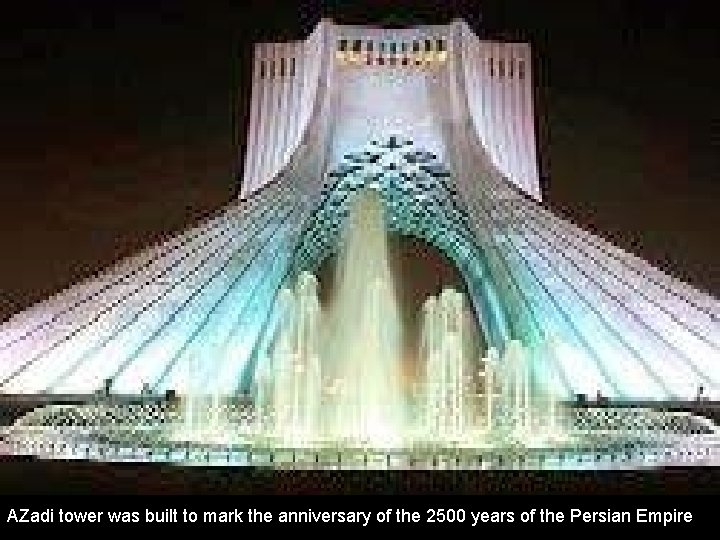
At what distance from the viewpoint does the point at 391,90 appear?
25.1 ft

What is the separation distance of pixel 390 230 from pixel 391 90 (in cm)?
104

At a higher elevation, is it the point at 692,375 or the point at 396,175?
the point at 396,175

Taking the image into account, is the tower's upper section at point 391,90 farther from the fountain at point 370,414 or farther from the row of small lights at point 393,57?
the fountain at point 370,414

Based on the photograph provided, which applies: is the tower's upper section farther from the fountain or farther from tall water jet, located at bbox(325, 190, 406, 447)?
the fountain

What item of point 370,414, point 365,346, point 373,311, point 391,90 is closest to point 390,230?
point 391,90

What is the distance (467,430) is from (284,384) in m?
0.87

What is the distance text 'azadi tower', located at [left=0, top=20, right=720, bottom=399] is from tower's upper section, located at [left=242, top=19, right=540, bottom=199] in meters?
0.01

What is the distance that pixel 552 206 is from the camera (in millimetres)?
6770

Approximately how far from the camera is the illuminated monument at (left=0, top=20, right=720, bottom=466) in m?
4.27

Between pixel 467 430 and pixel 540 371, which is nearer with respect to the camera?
pixel 467 430

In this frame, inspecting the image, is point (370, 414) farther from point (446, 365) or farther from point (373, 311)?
point (373, 311)

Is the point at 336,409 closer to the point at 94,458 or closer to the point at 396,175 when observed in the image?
the point at 94,458

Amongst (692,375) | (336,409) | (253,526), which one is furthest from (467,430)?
(253,526)

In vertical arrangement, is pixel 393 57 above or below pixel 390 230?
above
